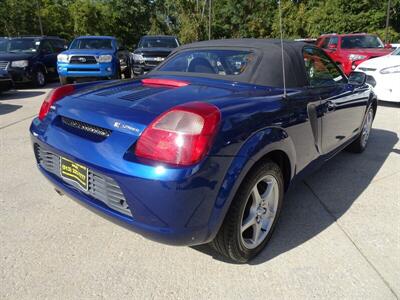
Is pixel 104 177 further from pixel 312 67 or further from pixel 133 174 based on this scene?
pixel 312 67

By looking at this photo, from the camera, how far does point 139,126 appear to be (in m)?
2.14

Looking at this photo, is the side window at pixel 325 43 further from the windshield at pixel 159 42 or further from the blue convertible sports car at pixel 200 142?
the blue convertible sports car at pixel 200 142

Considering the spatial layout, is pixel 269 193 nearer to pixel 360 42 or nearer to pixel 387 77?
pixel 387 77

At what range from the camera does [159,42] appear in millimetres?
13008

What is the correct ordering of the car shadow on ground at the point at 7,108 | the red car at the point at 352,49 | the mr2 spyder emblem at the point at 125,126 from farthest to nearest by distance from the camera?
the red car at the point at 352,49
the car shadow on ground at the point at 7,108
the mr2 spyder emblem at the point at 125,126

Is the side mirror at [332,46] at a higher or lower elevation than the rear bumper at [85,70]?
higher

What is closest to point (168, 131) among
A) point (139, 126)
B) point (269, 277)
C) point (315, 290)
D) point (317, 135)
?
point (139, 126)

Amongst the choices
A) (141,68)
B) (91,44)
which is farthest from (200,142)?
(91,44)

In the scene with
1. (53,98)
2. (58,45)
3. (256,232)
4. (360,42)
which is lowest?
(256,232)

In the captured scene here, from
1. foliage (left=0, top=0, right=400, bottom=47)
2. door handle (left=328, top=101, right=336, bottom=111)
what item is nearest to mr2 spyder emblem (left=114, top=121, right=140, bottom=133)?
door handle (left=328, top=101, right=336, bottom=111)

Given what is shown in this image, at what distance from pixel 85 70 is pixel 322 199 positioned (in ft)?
28.8

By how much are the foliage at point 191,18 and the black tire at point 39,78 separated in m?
17.8

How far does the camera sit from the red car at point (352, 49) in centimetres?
1094

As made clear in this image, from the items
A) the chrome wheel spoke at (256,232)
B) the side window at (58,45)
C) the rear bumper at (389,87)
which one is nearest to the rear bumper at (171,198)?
the chrome wheel spoke at (256,232)
